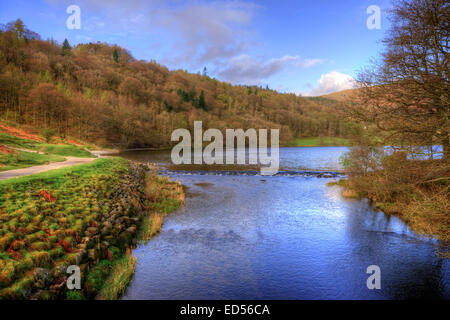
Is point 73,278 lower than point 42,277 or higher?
lower

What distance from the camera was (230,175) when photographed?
34.6 m

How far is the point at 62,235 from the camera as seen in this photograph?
870 cm

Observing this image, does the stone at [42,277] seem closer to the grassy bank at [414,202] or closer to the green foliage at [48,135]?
the grassy bank at [414,202]

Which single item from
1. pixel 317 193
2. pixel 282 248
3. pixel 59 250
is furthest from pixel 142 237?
pixel 317 193

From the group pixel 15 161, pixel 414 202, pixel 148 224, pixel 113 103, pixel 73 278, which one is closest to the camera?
pixel 73 278

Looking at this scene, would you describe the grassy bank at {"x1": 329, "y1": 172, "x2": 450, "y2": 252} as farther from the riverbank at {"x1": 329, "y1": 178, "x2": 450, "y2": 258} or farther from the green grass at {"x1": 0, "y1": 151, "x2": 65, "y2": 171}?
the green grass at {"x1": 0, "y1": 151, "x2": 65, "y2": 171}

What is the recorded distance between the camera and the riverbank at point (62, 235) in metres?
6.62

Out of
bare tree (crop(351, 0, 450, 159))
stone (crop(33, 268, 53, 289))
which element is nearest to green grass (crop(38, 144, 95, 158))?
stone (crop(33, 268, 53, 289))

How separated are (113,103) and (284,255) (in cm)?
10882

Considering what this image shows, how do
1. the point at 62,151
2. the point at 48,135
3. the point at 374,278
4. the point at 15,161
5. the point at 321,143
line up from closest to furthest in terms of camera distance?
the point at 374,278 → the point at 15,161 → the point at 62,151 → the point at 48,135 → the point at 321,143

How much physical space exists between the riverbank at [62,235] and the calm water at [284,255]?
1045 millimetres

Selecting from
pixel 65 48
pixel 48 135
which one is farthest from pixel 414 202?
pixel 65 48

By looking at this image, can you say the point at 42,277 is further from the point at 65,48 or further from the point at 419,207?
the point at 65,48

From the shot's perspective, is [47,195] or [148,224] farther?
[148,224]
